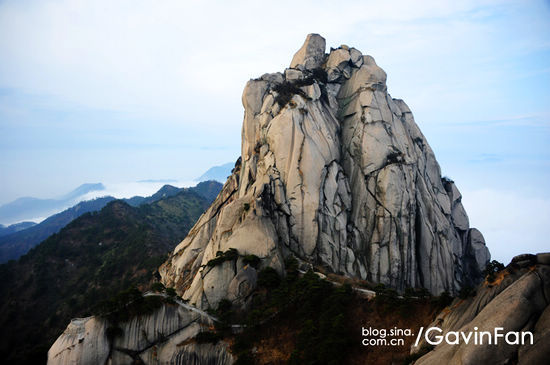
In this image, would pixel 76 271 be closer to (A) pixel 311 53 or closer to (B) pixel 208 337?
(B) pixel 208 337

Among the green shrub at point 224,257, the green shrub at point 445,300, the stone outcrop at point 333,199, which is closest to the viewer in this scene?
the green shrub at point 445,300

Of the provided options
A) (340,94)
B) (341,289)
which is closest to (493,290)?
(341,289)

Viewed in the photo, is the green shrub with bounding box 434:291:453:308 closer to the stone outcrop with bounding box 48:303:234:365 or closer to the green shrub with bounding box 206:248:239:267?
the stone outcrop with bounding box 48:303:234:365

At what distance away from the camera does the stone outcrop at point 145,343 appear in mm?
29703

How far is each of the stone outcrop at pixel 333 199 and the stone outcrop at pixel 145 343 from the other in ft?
23.0

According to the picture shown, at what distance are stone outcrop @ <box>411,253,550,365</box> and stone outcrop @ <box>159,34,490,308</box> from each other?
23.1 m

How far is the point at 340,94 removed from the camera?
211 feet

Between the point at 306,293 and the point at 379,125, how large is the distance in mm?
31882

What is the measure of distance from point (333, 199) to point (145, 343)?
100ft

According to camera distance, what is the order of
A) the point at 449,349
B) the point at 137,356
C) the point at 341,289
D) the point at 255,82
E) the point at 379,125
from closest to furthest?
1. the point at 449,349
2. the point at 137,356
3. the point at 341,289
4. the point at 379,125
5. the point at 255,82

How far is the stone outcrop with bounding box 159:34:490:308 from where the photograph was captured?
4650 cm

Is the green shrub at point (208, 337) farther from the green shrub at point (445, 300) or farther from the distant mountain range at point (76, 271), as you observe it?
the distant mountain range at point (76, 271)

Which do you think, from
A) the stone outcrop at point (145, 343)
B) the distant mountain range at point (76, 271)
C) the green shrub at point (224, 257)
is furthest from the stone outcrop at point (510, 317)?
the distant mountain range at point (76, 271)

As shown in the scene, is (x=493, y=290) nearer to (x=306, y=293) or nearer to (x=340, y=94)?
(x=306, y=293)
